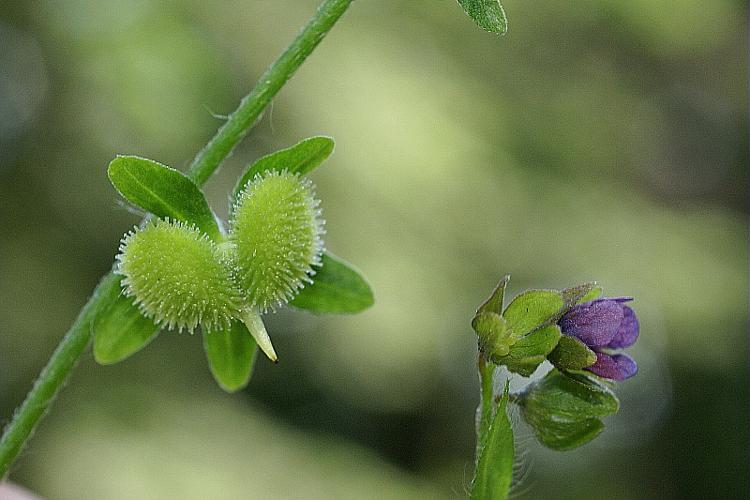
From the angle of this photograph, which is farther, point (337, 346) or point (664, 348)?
point (664, 348)

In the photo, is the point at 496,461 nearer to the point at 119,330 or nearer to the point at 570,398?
the point at 570,398

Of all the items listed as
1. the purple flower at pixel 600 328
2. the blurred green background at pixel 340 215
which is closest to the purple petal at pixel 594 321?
the purple flower at pixel 600 328

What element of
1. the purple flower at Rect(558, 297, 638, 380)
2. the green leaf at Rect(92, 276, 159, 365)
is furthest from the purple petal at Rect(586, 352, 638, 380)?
the green leaf at Rect(92, 276, 159, 365)

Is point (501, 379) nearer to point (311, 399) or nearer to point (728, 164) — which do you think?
point (311, 399)

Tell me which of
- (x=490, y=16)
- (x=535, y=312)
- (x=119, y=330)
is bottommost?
(x=119, y=330)

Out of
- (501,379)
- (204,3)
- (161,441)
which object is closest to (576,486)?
(161,441)

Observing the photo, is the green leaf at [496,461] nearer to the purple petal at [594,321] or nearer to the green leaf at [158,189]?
the purple petal at [594,321]

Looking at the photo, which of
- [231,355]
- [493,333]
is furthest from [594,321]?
[231,355]
